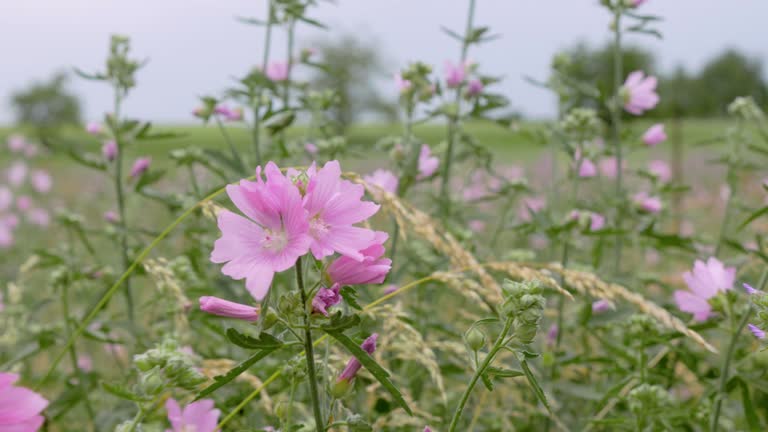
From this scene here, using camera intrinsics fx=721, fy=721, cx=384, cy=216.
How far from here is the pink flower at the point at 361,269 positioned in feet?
2.93

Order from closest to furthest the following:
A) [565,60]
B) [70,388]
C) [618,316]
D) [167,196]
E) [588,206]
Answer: [618,316] → [70,388] → [167,196] → [588,206] → [565,60]

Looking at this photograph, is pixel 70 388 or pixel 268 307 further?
pixel 70 388

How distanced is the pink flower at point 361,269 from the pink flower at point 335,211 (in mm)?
17

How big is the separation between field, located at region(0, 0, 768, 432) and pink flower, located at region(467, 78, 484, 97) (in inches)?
0.7

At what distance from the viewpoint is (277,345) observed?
0.85m

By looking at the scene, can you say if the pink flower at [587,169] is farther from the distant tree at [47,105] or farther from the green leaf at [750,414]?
the distant tree at [47,105]

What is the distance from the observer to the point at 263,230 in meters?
0.87

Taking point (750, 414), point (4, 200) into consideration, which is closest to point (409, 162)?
point (750, 414)

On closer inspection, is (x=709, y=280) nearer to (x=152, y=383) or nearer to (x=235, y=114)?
(x=152, y=383)

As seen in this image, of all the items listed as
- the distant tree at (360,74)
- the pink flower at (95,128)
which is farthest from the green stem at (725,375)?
the distant tree at (360,74)

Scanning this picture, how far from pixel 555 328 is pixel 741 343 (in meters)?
0.51

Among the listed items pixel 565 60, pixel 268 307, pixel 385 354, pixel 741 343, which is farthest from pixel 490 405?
pixel 565 60

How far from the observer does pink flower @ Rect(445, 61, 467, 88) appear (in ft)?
7.80

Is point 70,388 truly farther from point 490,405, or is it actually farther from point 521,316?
point 521,316
